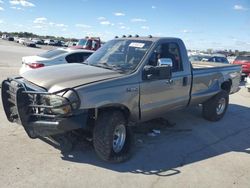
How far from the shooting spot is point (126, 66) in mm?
5699

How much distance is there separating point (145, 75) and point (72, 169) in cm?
200

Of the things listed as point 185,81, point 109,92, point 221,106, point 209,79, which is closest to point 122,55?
point 109,92

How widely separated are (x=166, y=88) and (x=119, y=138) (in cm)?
143

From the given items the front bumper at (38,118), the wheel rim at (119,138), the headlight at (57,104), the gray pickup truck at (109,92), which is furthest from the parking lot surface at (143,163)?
the headlight at (57,104)

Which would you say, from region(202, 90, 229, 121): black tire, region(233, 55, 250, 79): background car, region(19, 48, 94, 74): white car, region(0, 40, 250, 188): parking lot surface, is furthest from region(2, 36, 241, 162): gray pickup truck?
region(233, 55, 250, 79): background car

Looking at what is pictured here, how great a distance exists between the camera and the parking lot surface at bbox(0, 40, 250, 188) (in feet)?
14.8

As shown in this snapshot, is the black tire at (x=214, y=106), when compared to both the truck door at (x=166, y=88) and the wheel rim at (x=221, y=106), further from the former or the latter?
the truck door at (x=166, y=88)

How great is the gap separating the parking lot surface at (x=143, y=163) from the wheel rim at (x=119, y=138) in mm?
292

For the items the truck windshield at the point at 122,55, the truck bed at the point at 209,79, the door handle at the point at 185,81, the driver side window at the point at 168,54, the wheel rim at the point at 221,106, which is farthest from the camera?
the wheel rim at the point at 221,106

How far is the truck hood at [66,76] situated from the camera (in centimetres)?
479

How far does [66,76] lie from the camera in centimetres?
510

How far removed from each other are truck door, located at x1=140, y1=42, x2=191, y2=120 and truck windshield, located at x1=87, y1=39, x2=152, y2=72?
24 cm

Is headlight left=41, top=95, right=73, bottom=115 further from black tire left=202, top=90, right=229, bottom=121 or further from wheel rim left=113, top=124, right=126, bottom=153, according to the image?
black tire left=202, top=90, right=229, bottom=121

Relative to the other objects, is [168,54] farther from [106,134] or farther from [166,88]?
[106,134]
